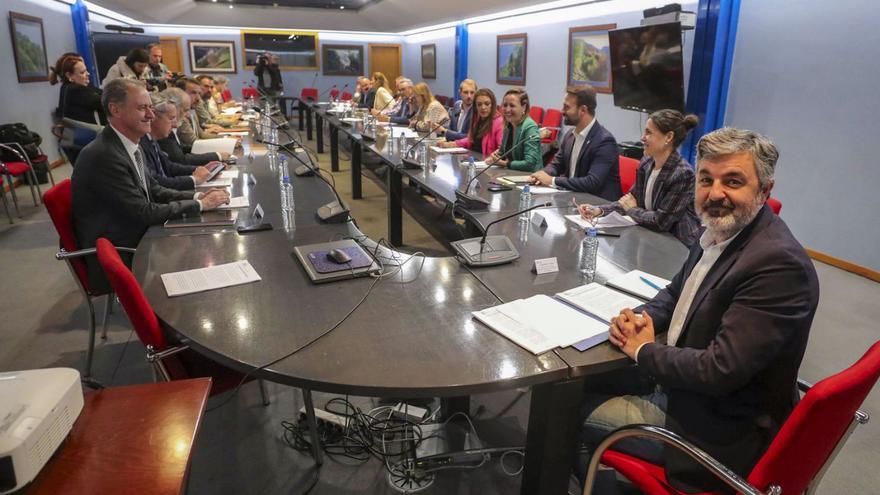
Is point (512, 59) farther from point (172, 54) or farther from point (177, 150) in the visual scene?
point (172, 54)

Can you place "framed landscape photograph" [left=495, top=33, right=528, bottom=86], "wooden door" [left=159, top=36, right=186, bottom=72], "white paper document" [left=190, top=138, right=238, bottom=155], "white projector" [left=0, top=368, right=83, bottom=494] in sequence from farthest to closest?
"wooden door" [left=159, top=36, right=186, bottom=72], "framed landscape photograph" [left=495, top=33, right=528, bottom=86], "white paper document" [left=190, top=138, right=238, bottom=155], "white projector" [left=0, top=368, right=83, bottom=494]

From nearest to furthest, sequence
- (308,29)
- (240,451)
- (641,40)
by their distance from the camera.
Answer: (240,451) → (641,40) → (308,29)

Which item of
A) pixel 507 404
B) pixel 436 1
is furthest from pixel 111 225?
pixel 436 1

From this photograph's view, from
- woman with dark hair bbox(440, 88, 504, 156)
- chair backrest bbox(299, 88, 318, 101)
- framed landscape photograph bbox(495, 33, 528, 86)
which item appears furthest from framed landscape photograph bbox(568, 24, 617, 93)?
chair backrest bbox(299, 88, 318, 101)

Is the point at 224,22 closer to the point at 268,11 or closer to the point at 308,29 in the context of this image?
the point at 268,11

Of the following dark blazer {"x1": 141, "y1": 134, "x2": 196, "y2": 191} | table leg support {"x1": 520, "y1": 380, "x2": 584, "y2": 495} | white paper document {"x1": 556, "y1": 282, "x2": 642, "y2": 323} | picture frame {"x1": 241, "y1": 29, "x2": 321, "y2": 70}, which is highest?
picture frame {"x1": 241, "y1": 29, "x2": 321, "y2": 70}

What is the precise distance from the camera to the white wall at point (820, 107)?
3.50 m

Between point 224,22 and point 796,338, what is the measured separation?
1362 cm

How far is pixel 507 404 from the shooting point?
2195mm

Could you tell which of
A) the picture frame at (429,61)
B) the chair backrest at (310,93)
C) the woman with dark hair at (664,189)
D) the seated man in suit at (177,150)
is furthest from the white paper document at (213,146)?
the chair backrest at (310,93)

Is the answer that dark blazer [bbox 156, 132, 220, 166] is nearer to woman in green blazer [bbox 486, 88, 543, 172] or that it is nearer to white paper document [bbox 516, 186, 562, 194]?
woman in green blazer [bbox 486, 88, 543, 172]

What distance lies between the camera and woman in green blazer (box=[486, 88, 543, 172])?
3.65 m

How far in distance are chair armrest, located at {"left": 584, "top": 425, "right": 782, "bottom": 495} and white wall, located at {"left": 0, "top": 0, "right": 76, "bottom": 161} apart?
6.52 meters

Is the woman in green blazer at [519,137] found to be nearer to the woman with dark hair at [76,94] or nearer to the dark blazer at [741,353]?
the dark blazer at [741,353]
